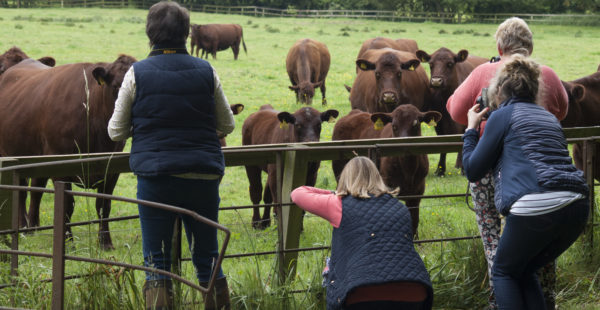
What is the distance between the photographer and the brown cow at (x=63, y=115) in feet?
25.8

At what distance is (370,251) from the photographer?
352 cm

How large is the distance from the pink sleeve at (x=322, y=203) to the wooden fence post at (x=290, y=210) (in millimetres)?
644

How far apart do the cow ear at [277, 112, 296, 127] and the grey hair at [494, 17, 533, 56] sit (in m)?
4.70

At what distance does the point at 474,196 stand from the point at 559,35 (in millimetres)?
40681

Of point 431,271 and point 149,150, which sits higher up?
point 149,150

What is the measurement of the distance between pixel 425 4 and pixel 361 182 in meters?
64.6

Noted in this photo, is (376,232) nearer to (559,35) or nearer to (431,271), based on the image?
(431,271)

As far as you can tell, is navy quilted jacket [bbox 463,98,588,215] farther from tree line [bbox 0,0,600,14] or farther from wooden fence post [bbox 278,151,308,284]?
tree line [bbox 0,0,600,14]

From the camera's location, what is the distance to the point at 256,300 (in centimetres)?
415

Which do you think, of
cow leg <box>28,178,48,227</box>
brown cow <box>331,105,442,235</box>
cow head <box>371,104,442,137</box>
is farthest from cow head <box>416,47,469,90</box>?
cow leg <box>28,178,48,227</box>

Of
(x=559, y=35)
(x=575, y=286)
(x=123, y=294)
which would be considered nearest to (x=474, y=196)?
(x=575, y=286)

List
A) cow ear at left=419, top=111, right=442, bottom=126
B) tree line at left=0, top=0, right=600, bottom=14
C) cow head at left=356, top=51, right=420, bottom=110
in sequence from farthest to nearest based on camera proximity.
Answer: tree line at left=0, top=0, right=600, bottom=14, cow head at left=356, top=51, right=420, bottom=110, cow ear at left=419, top=111, right=442, bottom=126

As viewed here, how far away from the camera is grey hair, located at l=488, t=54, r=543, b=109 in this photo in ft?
12.3

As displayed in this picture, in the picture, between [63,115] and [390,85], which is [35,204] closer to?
[63,115]
